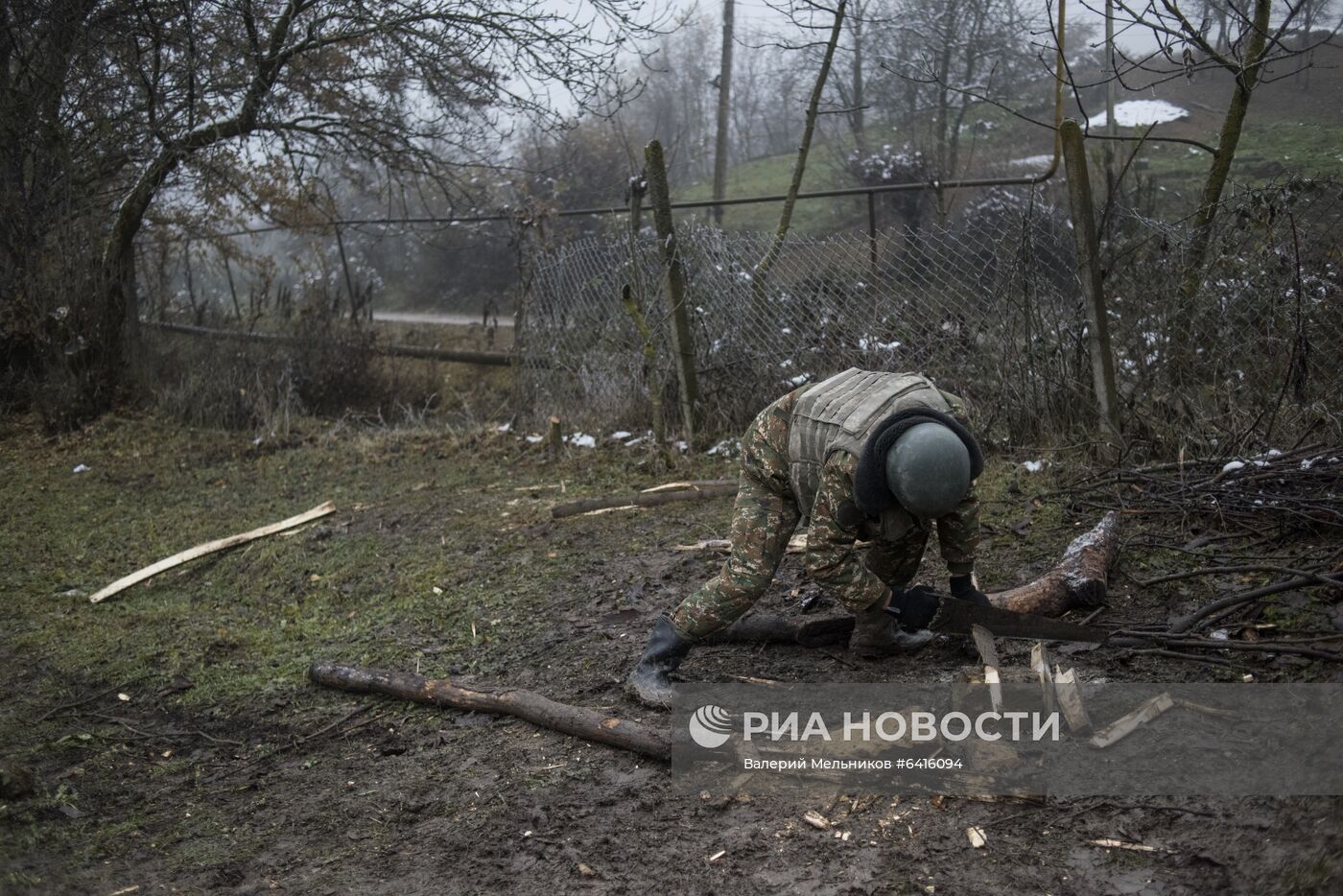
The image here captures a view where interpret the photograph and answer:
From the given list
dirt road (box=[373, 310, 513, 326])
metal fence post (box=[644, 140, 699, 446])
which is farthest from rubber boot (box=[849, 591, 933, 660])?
→ dirt road (box=[373, 310, 513, 326])

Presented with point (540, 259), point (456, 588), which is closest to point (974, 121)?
point (540, 259)

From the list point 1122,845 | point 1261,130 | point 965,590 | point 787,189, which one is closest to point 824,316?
point 1261,130

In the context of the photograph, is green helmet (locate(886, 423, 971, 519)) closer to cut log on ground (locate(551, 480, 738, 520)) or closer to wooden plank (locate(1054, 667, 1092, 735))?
wooden plank (locate(1054, 667, 1092, 735))

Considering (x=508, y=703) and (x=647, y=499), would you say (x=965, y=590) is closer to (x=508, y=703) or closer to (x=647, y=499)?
(x=508, y=703)

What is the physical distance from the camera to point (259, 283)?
12.8 metres

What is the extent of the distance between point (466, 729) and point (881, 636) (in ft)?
5.25

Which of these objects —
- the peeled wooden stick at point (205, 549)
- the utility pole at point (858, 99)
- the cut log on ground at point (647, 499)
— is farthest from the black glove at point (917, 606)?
the utility pole at point (858, 99)

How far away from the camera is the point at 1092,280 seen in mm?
5727

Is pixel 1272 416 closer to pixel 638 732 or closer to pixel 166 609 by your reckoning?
pixel 638 732

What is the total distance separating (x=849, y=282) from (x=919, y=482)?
13.5ft

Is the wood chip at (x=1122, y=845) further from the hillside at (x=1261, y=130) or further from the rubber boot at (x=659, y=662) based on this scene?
the hillside at (x=1261, y=130)
